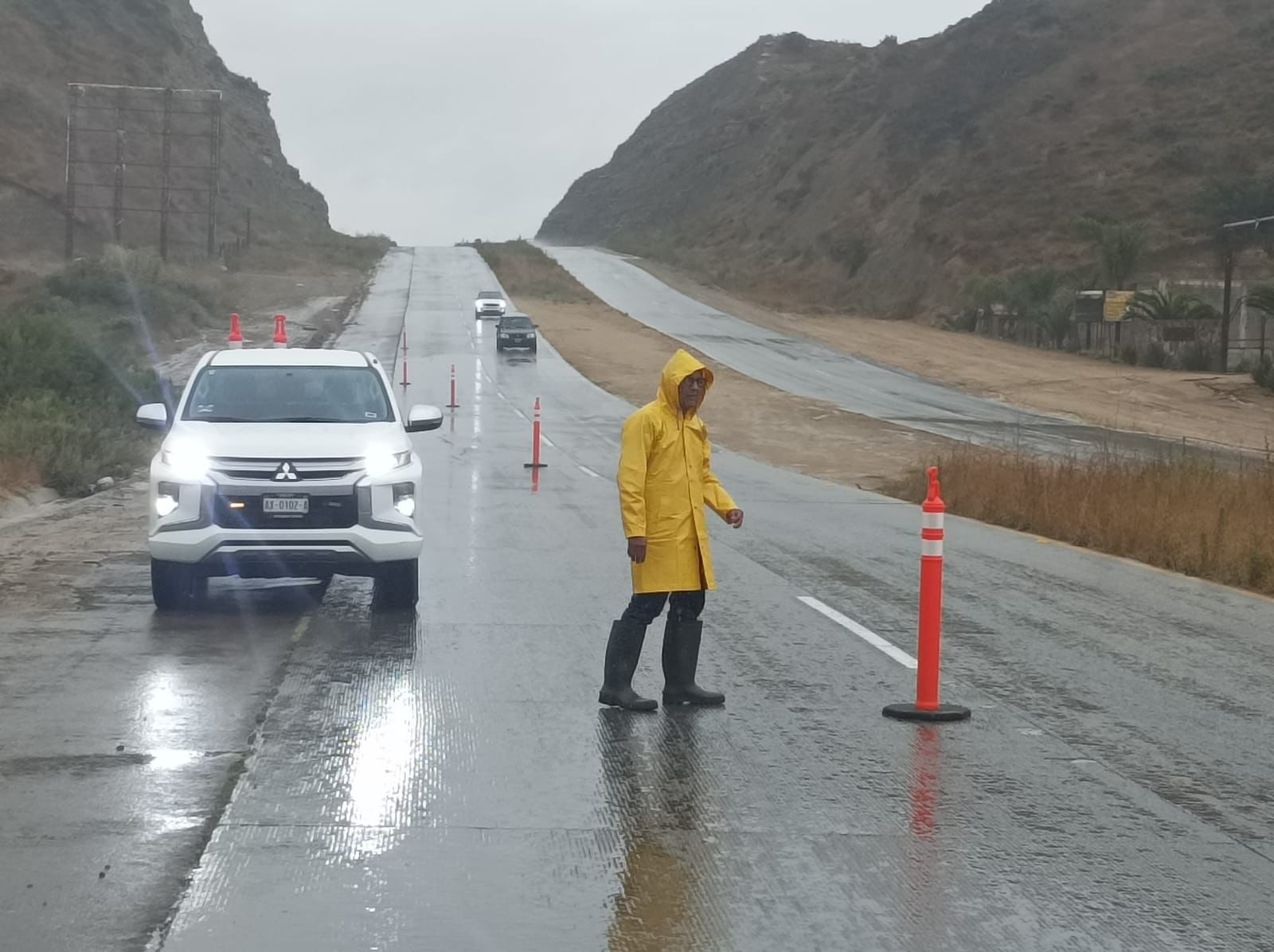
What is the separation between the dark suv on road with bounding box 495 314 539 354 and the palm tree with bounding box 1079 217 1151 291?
2416 centimetres

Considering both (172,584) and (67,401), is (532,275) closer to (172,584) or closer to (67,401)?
(67,401)

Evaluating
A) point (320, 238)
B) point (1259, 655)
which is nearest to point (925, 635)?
point (1259, 655)

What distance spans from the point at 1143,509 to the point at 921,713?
997 cm

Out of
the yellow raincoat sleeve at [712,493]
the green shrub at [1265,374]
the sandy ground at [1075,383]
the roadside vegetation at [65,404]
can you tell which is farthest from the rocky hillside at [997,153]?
the yellow raincoat sleeve at [712,493]

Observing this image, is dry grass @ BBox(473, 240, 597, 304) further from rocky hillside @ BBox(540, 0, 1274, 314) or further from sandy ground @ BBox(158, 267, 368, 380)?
rocky hillside @ BBox(540, 0, 1274, 314)

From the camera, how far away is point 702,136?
6658 inches

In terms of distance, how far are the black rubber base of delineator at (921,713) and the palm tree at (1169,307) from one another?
5140 cm

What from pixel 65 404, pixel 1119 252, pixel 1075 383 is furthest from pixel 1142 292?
pixel 65 404

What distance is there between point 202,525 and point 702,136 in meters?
162

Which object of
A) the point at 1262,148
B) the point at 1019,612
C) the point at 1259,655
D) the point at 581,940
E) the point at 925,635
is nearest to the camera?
the point at 581,940

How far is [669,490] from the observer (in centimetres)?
830

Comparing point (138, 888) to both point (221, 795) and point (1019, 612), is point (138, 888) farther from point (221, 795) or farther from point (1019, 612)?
point (1019, 612)

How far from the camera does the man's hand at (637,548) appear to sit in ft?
26.3

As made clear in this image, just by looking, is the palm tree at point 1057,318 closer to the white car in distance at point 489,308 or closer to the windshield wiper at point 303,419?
the white car in distance at point 489,308
